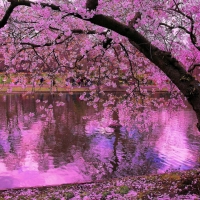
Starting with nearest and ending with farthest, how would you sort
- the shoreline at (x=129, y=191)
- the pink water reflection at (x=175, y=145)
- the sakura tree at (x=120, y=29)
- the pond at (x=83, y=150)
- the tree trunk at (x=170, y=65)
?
the sakura tree at (x=120, y=29) < the tree trunk at (x=170, y=65) < the shoreline at (x=129, y=191) < the pond at (x=83, y=150) < the pink water reflection at (x=175, y=145)

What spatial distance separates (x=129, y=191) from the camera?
756 cm

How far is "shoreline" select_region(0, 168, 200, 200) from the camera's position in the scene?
21.4 ft

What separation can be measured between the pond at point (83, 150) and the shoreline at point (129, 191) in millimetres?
1403

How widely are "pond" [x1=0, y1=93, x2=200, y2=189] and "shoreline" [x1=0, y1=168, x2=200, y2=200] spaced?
1.40m

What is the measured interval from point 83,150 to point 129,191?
7348 millimetres

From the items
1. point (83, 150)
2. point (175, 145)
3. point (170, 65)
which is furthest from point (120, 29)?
point (175, 145)

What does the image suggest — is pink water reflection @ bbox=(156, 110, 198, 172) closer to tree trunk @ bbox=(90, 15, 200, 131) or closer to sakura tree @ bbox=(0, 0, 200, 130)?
sakura tree @ bbox=(0, 0, 200, 130)

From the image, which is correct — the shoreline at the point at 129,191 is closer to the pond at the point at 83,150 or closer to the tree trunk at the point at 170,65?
the pond at the point at 83,150

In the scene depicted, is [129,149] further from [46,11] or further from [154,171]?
[46,11]

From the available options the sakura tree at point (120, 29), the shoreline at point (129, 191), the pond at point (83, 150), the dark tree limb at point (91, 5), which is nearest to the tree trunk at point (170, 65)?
the sakura tree at point (120, 29)

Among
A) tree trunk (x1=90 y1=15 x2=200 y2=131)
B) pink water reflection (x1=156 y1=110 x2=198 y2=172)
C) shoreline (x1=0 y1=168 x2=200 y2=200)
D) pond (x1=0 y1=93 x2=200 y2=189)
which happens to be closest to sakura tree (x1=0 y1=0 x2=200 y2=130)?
tree trunk (x1=90 y1=15 x2=200 y2=131)

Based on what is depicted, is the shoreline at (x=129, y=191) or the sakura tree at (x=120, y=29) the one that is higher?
the sakura tree at (x=120, y=29)

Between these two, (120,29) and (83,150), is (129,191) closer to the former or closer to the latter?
(120,29)

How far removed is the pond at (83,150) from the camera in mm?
11406
